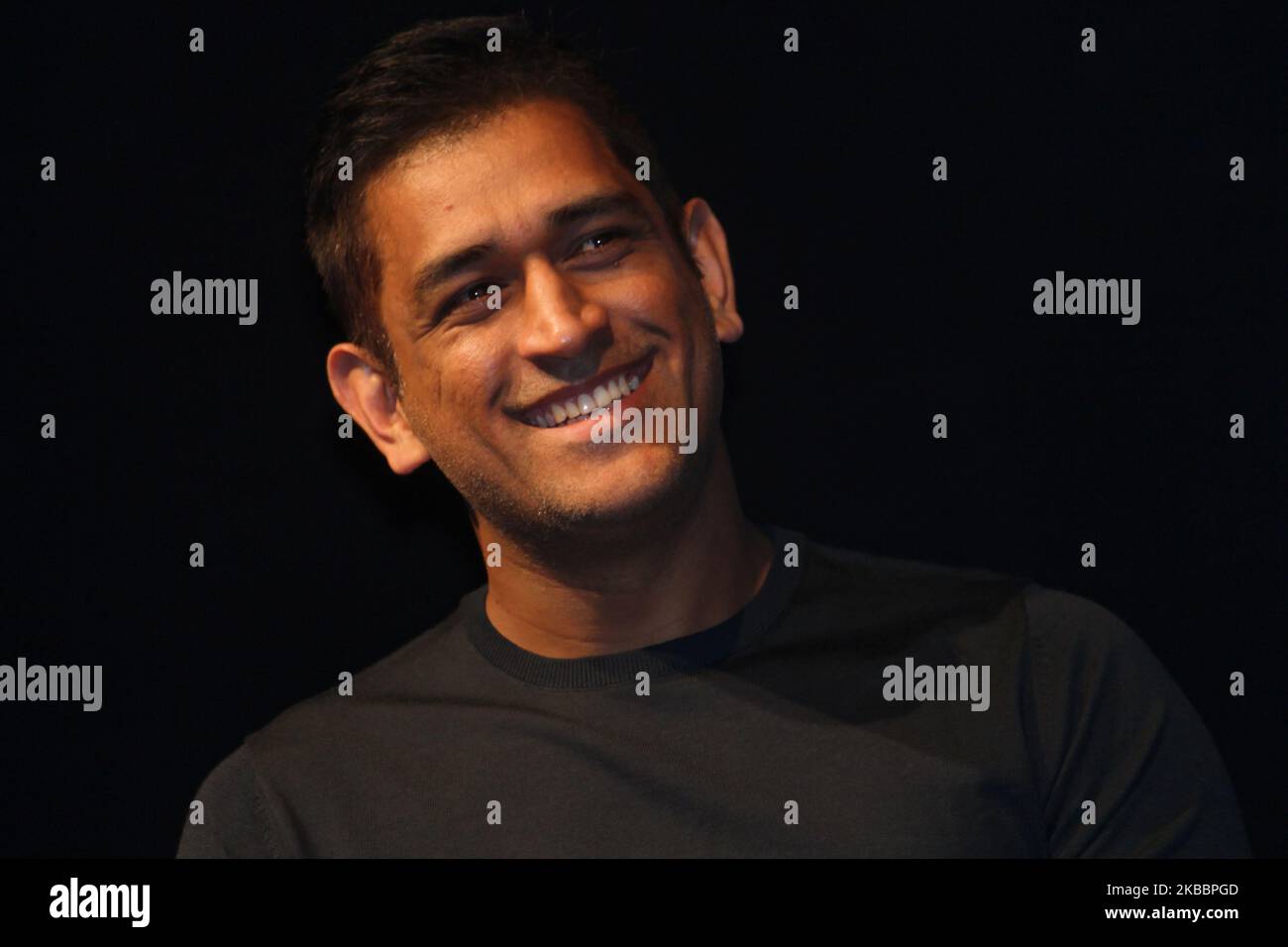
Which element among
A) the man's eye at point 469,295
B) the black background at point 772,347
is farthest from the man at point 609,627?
the black background at point 772,347

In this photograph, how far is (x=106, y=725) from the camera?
2.60 metres

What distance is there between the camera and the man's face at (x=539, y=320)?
7.22 feet

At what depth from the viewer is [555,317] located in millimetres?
2172

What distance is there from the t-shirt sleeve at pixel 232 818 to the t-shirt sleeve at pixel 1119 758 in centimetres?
119

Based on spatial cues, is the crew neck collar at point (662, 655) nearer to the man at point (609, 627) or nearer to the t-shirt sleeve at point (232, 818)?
the man at point (609, 627)

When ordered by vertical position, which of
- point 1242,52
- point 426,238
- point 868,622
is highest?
point 1242,52

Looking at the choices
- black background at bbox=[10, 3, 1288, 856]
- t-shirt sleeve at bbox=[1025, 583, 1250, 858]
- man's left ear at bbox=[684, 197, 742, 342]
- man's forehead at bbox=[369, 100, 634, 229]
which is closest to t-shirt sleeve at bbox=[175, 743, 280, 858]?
black background at bbox=[10, 3, 1288, 856]

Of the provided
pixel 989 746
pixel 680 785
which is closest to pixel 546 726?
pixel 680 785

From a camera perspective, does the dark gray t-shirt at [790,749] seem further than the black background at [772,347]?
No

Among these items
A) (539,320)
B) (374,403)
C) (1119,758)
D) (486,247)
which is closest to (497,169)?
(486,247)
